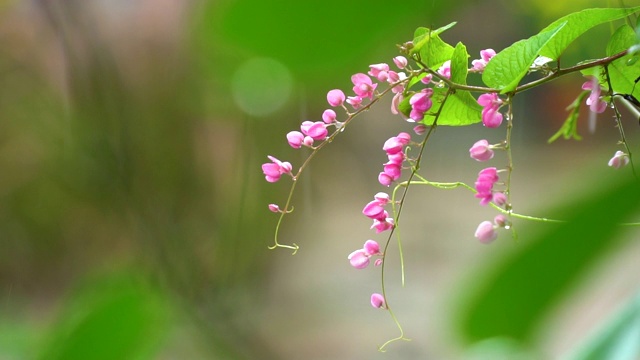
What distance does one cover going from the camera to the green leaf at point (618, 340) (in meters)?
0.07

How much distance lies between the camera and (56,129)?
4.41 feet

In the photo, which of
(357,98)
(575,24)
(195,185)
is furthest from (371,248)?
(195,185)

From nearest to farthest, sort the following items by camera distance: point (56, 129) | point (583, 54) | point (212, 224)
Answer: point (583, 54), point (56, 129), point (212, 224)

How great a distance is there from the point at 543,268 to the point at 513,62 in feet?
1.09

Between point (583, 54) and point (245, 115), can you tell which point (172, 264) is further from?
point (583, 54)

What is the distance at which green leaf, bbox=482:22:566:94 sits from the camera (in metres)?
0.39

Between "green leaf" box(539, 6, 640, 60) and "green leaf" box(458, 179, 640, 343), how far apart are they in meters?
0.29

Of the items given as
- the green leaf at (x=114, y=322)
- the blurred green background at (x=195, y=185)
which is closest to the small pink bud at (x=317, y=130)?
the green leaf at (x=114, y=322)

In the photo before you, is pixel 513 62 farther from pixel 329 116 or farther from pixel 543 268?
pixel 543 268

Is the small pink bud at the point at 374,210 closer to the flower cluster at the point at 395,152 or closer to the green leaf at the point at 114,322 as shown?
the flower cluster at the point at 395,152

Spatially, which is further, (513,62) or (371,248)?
(371,248)

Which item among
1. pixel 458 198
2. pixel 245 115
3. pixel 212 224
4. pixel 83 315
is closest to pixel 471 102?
pixel 83 315

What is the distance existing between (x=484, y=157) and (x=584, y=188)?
352 millimetres

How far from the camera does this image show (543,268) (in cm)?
8
